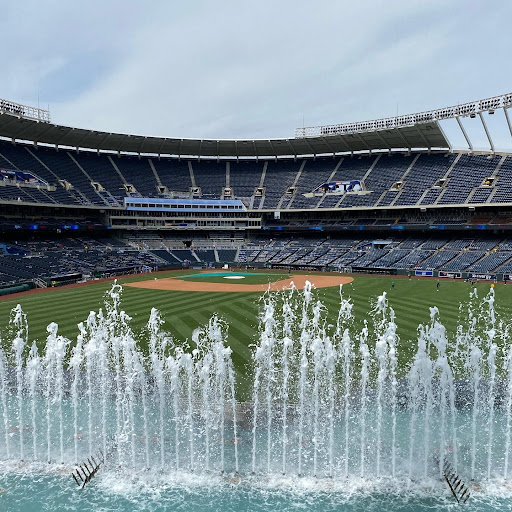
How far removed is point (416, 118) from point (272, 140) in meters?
31.4

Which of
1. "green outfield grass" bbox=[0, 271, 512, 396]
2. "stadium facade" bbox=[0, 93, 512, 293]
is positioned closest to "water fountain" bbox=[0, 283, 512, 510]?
"green outfield grass" bbox=[0, 271, 512, 396]

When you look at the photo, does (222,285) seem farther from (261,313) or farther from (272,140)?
(272,140)

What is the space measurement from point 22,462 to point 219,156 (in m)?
95.0

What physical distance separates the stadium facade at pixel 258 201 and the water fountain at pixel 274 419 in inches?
1562

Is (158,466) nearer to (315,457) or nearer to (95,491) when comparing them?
(95,491)

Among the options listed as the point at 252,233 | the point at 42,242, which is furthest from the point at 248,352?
the point at 252,233

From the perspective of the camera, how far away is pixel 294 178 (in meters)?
95.2

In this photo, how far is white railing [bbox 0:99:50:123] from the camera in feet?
215

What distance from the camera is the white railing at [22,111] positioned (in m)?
65.6

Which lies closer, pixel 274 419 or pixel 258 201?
pixel 274 419

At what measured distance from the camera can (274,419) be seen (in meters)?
16.5

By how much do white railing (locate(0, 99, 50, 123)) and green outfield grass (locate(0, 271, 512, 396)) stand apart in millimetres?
37431

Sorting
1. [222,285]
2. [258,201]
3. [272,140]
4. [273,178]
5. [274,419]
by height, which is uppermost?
[272,140]

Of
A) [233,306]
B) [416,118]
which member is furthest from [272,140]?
[233,306]
